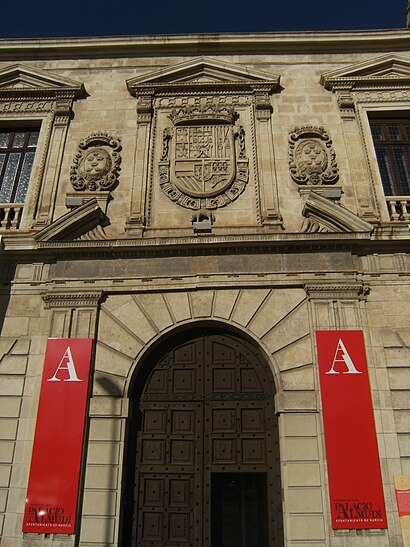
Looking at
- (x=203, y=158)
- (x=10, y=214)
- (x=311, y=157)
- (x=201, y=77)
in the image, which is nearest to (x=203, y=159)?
(x=203, y=158)

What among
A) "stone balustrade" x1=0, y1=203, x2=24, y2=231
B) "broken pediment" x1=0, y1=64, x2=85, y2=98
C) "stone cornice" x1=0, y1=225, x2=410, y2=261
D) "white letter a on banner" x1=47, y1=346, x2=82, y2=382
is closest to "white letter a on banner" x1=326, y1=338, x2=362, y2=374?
"stone cornice" x1=0, y1=225, x2=410, y2=261

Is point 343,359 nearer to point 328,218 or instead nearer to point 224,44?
point 328,218

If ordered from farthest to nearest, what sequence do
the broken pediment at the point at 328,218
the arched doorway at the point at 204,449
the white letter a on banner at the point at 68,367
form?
the broken pediment at the point at 328,218
the white letter a on banner at the point at 68,367
the arched doorway at the point at 204,449

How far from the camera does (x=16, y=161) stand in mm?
11898

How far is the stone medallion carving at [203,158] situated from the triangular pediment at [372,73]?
2.70 metres

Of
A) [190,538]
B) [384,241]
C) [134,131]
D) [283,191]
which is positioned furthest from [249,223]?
[190,538]

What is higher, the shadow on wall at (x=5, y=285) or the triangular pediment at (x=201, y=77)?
the triangular pediment at (x=201, y=77)

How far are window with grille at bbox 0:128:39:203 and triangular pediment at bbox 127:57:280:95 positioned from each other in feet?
9.55

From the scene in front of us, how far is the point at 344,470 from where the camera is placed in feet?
26.8

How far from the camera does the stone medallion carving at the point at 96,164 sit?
11.1m

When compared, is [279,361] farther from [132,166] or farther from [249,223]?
[132,166]

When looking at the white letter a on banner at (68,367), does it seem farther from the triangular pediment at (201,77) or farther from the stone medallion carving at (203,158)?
the triangular pediment at (201,77)

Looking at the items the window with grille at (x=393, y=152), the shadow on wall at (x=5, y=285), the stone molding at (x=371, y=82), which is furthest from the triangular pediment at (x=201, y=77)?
the shadow on wall at (x=5, y=285)

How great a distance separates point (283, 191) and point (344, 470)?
5.88 m
